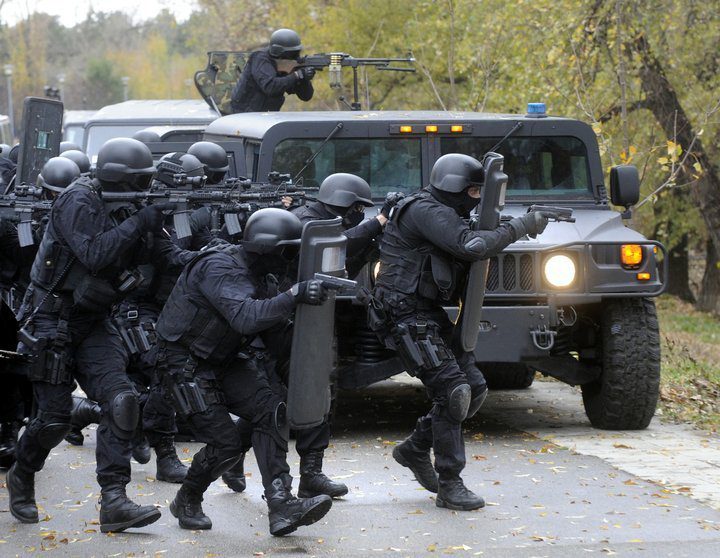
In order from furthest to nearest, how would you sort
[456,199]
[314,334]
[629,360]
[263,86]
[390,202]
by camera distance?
[263,86] < [629,360] < [390,202] < [456,199] < [314,334]

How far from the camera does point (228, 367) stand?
6285 millimetres

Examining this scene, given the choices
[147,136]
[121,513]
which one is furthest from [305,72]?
[121,513]

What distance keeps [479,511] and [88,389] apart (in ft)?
6.43

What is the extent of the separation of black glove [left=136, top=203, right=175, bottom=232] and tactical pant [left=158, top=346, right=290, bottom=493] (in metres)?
0.57

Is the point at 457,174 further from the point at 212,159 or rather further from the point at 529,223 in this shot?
the point at 212,159

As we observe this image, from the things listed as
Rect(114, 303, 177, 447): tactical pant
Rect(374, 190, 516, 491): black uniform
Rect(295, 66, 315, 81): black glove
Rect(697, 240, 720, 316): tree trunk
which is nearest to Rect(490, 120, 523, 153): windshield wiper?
Rect(374, 190, 516, 491): black uniform

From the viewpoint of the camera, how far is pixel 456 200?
687 cm

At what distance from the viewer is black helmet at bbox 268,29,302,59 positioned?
11.3m

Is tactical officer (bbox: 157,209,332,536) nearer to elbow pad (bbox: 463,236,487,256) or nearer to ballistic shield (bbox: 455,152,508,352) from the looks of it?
elbow pad (bbox: 463,236,487,256)

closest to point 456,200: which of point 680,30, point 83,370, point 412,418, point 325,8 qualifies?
point 83,370

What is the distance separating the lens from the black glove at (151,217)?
20.8ft

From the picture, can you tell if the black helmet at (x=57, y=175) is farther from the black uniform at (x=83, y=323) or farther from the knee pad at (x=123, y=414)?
the knee pad at (x=123, y=414)

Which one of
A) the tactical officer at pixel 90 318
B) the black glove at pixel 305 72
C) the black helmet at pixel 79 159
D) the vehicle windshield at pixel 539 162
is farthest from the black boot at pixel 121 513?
the black glove at pixel 305 72

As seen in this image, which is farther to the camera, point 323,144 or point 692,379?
point 692,379
